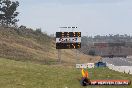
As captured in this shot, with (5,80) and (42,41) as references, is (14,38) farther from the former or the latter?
(5,80)

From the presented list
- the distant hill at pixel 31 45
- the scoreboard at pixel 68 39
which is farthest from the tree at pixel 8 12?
the scoreboard at pixel 68 39

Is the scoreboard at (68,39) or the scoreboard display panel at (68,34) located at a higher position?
the scoreboard display panel at (68,34)

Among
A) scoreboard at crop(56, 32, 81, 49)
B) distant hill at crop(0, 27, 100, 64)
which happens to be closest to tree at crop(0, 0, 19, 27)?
distant hill at crop(0, 27, 100, 64)

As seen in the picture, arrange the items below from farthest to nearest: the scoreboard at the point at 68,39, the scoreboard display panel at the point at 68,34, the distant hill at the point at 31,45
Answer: the distant hill at the point at 31,45 → the scoreboard at the point at 68,39 → the scoreboard display panel at the point at 68,34

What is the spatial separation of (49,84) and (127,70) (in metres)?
18.6

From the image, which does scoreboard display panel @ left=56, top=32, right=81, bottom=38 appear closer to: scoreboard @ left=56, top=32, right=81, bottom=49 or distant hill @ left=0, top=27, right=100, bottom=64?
scoreboard @ left=56, top=32, right=81, bottom=49

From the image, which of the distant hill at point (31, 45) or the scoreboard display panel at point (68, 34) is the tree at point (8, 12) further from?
the scoreboard display panel at point (68, 34)

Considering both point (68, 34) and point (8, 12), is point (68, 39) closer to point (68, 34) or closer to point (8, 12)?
point (68, 34)

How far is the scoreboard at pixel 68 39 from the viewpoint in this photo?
1955 inches

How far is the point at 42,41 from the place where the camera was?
12925 centimetres

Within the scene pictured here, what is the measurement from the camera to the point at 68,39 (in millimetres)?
50125

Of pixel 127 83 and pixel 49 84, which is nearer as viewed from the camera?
pixel 127 83

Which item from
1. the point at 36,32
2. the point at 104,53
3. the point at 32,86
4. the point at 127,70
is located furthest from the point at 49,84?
the point at 104,53

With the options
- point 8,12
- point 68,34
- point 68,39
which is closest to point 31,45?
point 8,12
